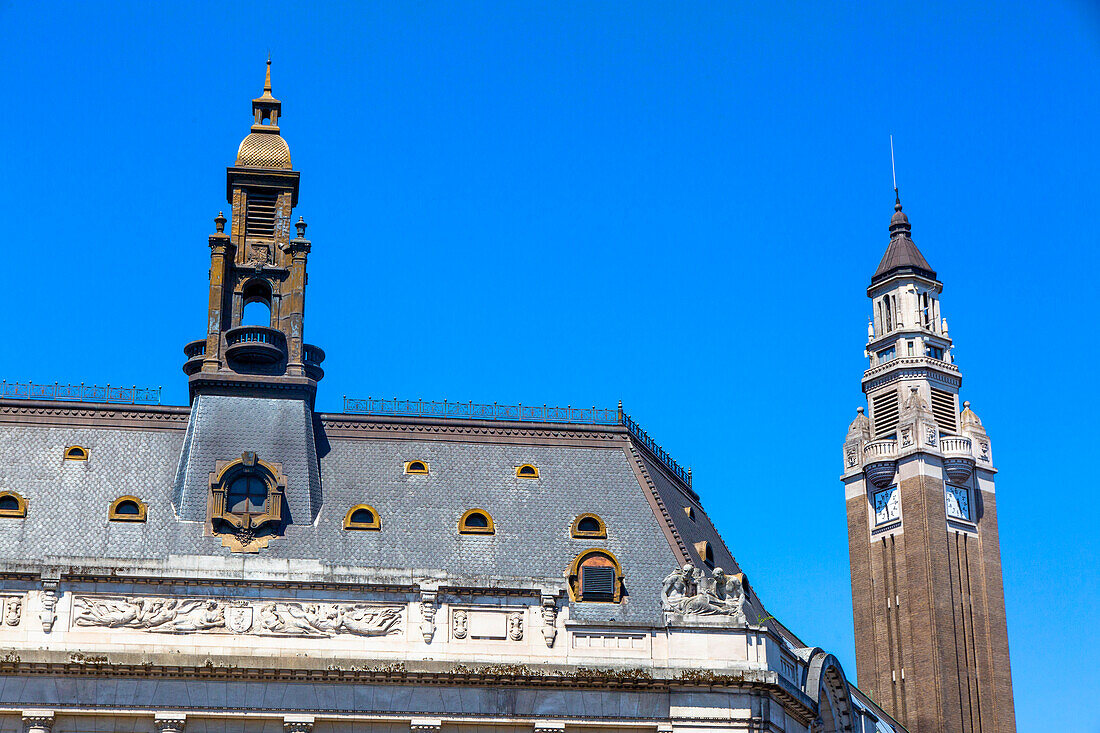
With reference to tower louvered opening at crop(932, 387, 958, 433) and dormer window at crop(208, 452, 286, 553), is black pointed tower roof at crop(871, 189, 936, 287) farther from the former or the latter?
dormer window at crop(208, 452, 286, 553)

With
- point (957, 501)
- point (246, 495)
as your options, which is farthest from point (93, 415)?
point (957, 501)

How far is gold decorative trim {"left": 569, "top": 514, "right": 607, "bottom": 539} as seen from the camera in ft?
241

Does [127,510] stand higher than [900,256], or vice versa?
[900,256]

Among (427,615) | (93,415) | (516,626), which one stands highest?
(93,415)

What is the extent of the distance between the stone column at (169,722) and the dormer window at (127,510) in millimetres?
9888

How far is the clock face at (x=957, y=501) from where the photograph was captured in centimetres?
14812

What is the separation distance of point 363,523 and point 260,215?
56.4 ft

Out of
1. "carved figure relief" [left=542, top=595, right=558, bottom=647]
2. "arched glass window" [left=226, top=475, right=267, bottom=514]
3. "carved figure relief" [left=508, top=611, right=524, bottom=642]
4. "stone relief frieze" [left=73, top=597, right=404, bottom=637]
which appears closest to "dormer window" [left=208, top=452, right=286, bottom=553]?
"arched glass window" [left=226, top=475, right=267, bottom=514]

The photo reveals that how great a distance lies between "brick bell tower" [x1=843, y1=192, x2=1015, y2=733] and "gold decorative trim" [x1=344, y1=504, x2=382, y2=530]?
80.0m

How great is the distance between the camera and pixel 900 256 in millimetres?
160125

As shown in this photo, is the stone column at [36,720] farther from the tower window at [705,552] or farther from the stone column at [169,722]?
the tower window at [705,552]

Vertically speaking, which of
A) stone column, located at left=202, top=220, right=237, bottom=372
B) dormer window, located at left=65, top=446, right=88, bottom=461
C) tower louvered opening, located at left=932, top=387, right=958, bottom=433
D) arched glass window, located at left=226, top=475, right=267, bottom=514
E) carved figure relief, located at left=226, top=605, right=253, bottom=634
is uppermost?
tower louvered opening, located at left=932, top=387, right=958, bottom=433

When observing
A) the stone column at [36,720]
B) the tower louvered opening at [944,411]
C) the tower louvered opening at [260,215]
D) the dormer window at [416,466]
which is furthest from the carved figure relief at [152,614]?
the tower louvered opening at [944,411]

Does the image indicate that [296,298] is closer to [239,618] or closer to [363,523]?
[363,523]
